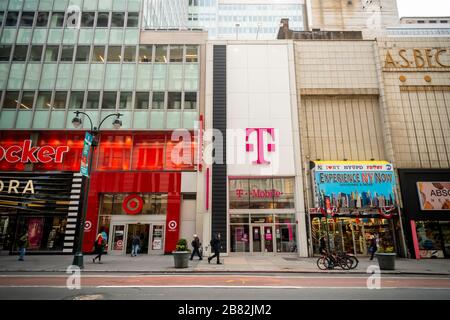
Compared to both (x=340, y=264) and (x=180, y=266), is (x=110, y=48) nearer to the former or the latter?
(x=180, y=266)

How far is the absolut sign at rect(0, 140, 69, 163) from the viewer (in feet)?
76.7

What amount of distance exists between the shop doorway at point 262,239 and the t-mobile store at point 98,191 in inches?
254

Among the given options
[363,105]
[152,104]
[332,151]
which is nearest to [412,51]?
[363,105]

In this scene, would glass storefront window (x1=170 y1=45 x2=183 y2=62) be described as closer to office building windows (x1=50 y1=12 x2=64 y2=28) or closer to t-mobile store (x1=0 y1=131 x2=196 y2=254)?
t-mobile store (x1=0 y1=131 x2=196 y2=254)

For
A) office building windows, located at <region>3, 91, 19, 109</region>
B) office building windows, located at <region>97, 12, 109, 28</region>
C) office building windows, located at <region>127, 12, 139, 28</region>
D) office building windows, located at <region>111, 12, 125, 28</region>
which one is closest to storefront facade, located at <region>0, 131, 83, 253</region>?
office building windows, located at <region>3, 91, 19, 109</region>

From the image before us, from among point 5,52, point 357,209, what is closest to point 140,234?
point 357,209

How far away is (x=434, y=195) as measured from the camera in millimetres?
22172

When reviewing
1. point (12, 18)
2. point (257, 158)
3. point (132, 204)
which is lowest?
point (132, 204)

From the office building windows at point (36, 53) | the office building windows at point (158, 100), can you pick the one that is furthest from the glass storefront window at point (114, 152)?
the office building windows at point (36, 53)

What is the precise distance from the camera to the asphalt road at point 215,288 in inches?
341

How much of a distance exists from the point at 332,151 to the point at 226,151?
974 cm

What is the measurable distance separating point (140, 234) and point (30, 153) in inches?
477

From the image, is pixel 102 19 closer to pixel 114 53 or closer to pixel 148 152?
pixel 114 53

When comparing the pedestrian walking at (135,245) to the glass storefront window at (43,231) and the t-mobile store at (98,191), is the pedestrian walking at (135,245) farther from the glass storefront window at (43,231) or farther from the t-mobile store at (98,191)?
the glass storefront window at (43,231)
